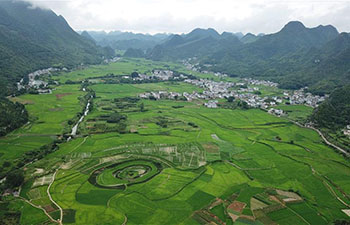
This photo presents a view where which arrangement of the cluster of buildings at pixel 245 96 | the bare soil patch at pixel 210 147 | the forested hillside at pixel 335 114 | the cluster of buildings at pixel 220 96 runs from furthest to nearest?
the cluster of buildings at pixel 220 96 < the cluster of buildings at pixel 245 96 < the forested hillside at pixel 335 114 < the bare soil patch at pixel 210 147

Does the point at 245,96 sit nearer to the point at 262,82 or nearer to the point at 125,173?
the point at 262,82

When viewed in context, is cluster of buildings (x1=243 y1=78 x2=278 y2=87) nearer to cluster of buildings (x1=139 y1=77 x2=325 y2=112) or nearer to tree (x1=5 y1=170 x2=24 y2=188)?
cluster of buildings (x1=139 y1=77 x2=325 y2=112)

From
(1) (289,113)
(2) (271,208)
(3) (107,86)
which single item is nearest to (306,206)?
(2) (271,208)

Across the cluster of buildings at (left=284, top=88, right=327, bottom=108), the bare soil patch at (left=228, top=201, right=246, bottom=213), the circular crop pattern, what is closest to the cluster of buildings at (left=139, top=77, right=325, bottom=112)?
the cluster of buildings at (left=284, top=88, right=327, bottom=108)

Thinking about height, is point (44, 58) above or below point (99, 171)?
above

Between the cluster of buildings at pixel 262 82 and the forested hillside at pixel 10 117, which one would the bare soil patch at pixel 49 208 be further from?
the cluster of buildings at pixel 262 82

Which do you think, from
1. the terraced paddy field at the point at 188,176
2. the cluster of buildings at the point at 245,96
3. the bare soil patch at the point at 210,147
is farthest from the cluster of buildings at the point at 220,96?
the bare soil patch at the point at 210,147

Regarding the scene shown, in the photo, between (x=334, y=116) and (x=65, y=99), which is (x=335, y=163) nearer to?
(x=334, y=116)
